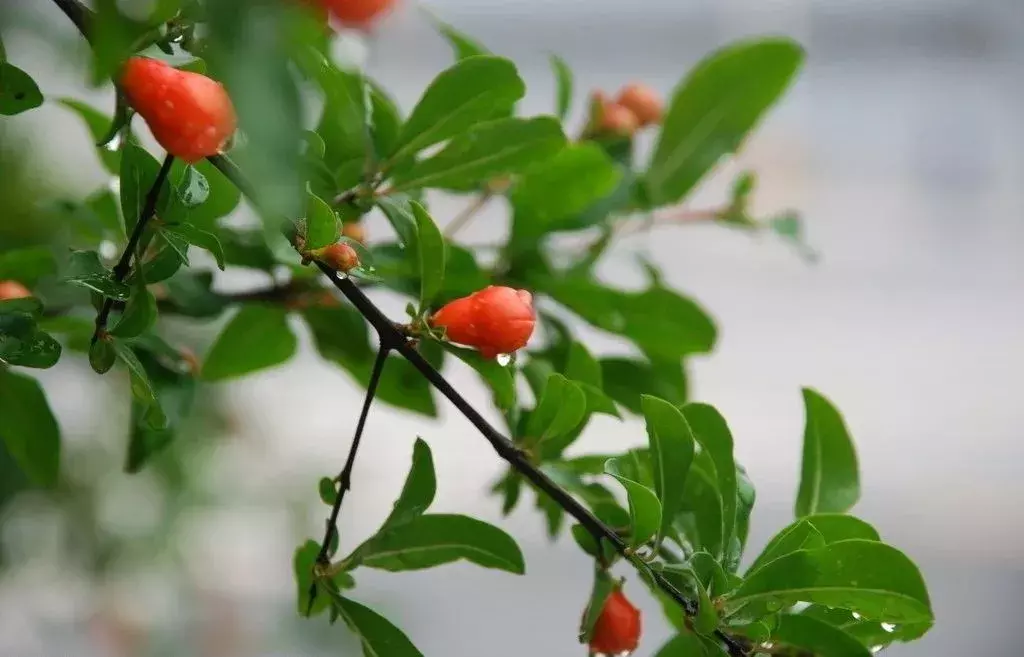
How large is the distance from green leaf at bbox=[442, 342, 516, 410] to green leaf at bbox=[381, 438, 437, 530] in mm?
31

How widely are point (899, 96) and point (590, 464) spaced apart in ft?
3.97

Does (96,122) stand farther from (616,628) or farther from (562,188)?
(616,628)

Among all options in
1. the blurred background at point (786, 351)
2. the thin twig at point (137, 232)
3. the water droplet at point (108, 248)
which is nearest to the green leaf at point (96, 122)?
the water droplet at point (108, 248)

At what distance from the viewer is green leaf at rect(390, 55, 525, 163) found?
0.34 m

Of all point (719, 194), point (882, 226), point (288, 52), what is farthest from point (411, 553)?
point (882, 226)

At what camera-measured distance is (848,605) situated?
30 centimetres

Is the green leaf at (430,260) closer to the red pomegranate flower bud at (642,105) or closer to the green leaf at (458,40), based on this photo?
the green leaf at (458,40)

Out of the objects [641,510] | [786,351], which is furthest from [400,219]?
[786,351]

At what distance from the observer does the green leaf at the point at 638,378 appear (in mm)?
498

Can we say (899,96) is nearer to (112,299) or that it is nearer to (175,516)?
(175,516)

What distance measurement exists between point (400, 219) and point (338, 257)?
68 mm

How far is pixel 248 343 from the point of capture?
49 cm

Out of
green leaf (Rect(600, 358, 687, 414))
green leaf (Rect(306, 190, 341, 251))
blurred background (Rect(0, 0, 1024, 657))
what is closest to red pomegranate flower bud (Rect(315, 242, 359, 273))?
green leaf (Rect(306, 190, 341, 251))

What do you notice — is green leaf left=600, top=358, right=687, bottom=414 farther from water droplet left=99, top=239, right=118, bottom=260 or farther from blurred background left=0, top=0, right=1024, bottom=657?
blurred background left=0, top=0, right=1024, bottom=657
